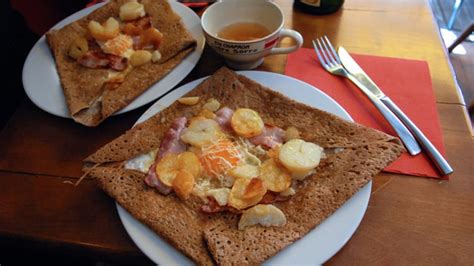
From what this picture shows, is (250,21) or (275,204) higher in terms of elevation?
(250,21)

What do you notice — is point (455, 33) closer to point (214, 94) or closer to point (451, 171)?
point (451, 171)

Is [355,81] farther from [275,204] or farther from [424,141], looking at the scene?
[275,204]

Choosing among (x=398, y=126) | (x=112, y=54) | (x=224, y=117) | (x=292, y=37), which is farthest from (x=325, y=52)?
(x=112, y=54)

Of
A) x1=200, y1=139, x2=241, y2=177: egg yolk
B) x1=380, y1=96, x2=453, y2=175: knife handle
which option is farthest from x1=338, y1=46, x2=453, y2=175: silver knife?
x1=200, y1=139, x2=241, y2=177: egg yolk

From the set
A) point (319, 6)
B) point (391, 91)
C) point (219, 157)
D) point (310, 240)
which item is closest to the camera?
point (310, 240)

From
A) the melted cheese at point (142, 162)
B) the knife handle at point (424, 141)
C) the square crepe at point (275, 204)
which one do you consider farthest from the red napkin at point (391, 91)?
the melted cheese at point (142, 162)

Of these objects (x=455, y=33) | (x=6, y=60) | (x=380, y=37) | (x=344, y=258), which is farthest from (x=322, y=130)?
(x=455, y=33)
